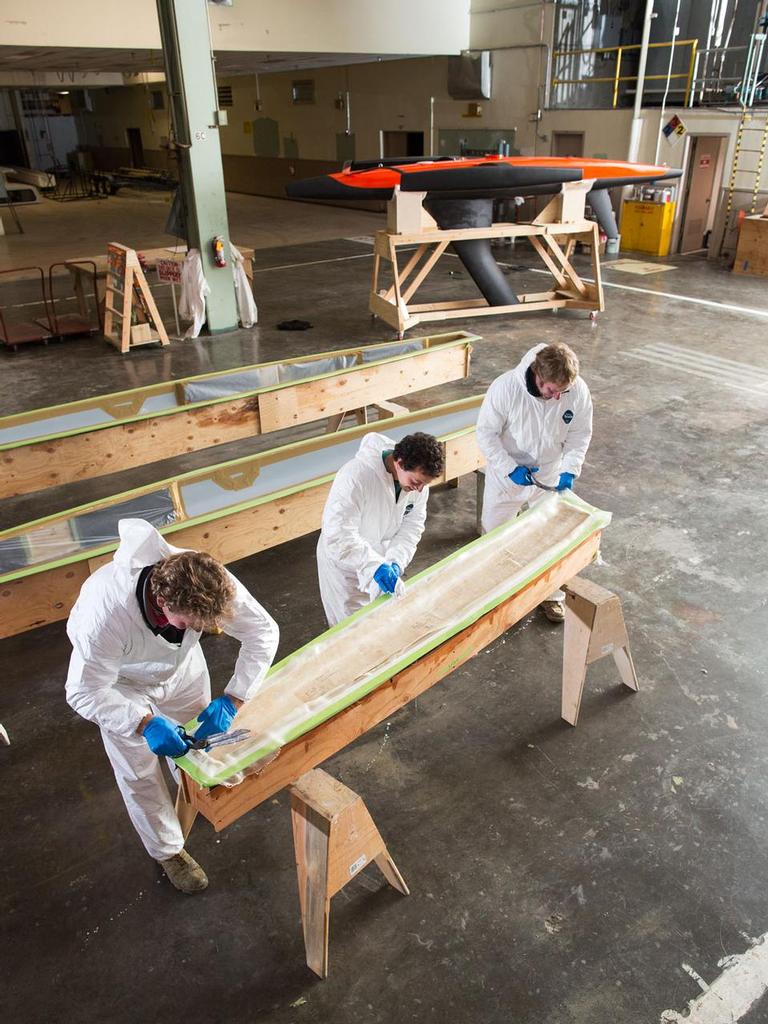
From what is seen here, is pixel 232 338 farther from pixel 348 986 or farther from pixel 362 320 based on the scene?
pixel 348 986

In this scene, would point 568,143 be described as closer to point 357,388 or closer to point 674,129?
point 674,129

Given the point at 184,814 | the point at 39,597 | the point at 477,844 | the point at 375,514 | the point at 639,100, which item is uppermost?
the point at 639,100

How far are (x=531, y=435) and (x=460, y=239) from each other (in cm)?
624

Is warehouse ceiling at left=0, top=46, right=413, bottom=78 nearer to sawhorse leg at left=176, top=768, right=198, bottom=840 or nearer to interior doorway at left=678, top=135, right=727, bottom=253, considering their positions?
interior doorway at left=678, top=135, right=727, bottom=253

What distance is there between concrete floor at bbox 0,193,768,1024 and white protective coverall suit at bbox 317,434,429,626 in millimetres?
737

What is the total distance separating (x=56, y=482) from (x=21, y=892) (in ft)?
8.61

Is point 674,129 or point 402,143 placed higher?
point 674,129

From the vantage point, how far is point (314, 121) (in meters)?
20.5

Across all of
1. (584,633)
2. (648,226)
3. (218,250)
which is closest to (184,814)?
(584,633)

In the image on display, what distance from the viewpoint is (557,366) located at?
3.51m

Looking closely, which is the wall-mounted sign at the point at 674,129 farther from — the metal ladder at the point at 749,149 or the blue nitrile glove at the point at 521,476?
the blue nitrile glove at the point at 521,476

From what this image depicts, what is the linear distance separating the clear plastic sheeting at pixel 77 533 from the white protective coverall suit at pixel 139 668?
156 centimetres

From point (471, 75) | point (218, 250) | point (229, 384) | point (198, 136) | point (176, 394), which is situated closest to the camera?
point (176, 394)

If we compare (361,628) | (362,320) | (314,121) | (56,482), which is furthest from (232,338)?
(314,121)
